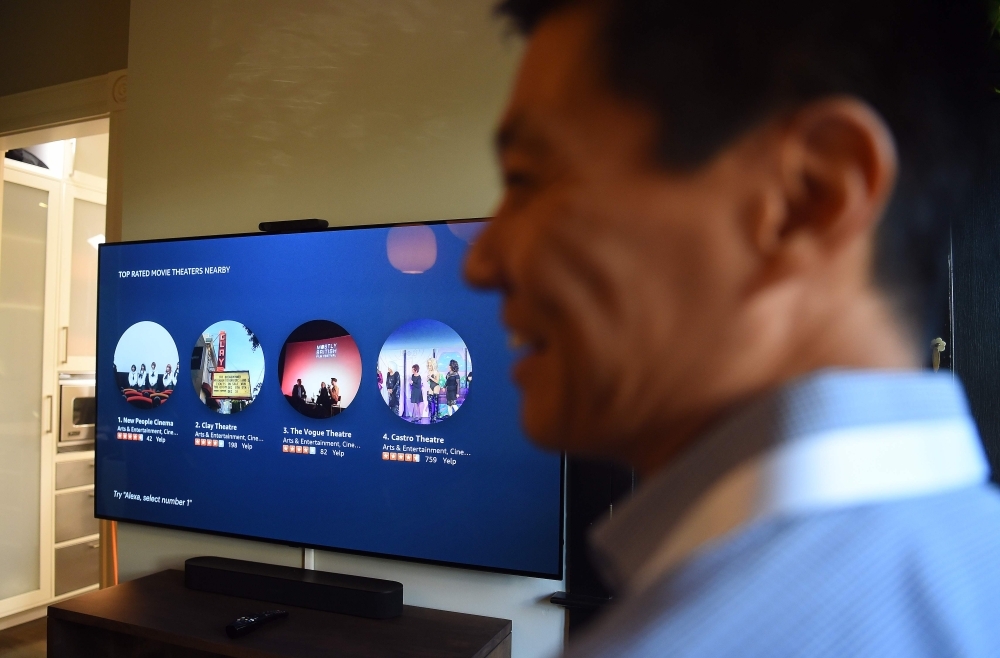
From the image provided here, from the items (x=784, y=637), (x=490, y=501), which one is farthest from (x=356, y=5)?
(x=784, y=637)

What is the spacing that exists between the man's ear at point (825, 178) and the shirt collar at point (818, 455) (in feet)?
0.19

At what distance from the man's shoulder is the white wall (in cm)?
176

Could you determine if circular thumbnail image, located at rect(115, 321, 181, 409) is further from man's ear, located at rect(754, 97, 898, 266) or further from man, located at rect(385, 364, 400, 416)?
man's ear, located at rect(754, 97, 898, 266)

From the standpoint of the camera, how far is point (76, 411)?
4.18 metres

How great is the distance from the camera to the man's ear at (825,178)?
0.28 metres

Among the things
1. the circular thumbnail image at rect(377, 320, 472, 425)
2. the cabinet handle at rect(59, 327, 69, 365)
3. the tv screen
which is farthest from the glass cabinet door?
the circular thumbnail image at rect(377, 320, 472, 425)

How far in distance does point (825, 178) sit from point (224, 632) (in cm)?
202

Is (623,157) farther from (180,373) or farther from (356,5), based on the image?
(180,373)

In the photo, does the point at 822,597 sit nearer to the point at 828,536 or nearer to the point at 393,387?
the point at 828,536

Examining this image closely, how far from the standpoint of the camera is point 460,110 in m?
2.09

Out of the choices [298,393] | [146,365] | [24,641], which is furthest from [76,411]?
[298,393]

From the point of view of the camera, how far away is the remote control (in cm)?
183

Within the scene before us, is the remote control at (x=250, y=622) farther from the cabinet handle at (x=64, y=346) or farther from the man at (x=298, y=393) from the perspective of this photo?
the cabinet handle at (x=64, y=346)

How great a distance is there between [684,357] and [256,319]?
215 centimetres
